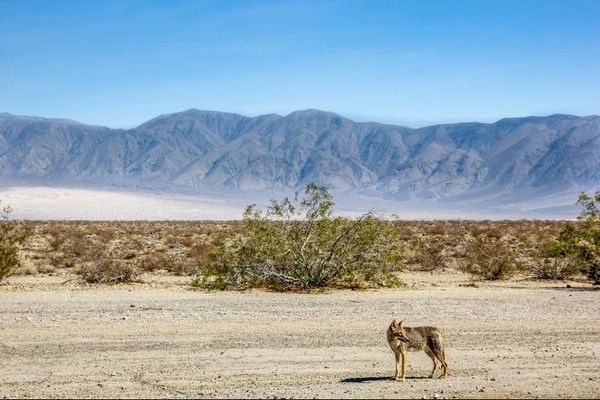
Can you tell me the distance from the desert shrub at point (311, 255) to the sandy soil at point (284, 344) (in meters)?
1.06

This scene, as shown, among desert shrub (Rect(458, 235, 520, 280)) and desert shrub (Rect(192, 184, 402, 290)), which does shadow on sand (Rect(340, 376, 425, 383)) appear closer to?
desert shrub (Rect(192, 184, 402, 290))

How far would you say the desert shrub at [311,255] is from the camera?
19.4m

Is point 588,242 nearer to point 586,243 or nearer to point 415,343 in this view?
point 586,243

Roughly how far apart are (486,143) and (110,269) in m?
188

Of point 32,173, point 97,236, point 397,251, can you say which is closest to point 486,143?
point 32,173

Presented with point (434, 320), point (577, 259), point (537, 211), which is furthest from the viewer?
point (537, 211)

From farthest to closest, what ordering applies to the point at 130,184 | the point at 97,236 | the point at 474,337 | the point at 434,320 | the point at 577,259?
1. the point at 130,184
2. the point at 97,236
3. the point at 577,259
4. the point at 434,320
5. the point at 474,337

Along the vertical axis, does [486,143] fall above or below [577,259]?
above

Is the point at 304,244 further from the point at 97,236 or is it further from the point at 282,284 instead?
the point at 97,236

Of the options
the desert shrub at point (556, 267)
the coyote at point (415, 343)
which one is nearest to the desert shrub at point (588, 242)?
the desert shrub at point (556, 267)

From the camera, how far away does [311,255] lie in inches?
781

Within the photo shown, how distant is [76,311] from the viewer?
14.8 meters

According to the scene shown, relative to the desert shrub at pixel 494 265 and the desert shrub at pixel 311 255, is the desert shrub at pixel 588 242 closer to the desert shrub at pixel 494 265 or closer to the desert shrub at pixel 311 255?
the desert shrub at pixel 494 265

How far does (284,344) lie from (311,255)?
833cm
